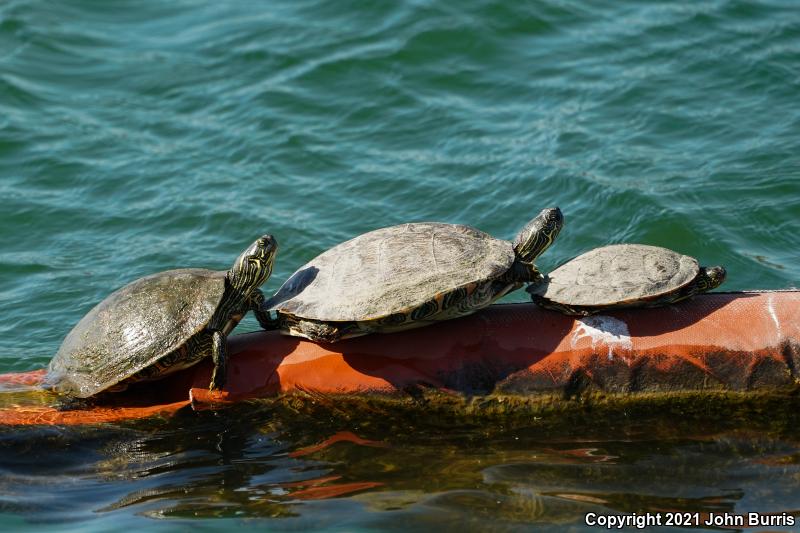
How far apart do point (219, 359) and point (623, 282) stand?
82.6 inches

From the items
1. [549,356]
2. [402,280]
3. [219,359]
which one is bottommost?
[549,356]

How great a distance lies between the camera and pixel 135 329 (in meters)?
5.37

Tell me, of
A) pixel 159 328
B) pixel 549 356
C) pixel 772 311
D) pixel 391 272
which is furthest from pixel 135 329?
pixel 772 311

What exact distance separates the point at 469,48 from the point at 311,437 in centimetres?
759

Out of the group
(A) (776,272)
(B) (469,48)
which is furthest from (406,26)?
(A) (776,272)

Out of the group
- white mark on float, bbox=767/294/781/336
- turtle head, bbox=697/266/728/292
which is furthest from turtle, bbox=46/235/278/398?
white mark on float, bbox=767/294/781/336

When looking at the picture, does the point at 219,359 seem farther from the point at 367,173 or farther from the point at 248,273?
the point at 367,173

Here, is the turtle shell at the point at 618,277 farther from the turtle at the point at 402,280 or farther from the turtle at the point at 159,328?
the turtle at the point at 159,328

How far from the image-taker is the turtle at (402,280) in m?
5.10

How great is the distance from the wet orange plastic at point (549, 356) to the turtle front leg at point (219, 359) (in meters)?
0.09

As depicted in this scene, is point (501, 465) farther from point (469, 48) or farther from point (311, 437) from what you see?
point (469, 48)

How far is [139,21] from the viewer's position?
13133mm

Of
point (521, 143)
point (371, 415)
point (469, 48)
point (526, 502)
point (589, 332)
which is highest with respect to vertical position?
point (469, 48)

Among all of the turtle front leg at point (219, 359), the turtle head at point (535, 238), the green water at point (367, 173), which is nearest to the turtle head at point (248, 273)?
the turtle front leg at point (219, 359)
